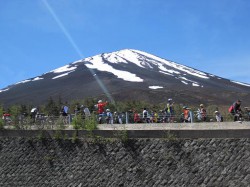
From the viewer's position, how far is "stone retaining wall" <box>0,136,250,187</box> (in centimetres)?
1566

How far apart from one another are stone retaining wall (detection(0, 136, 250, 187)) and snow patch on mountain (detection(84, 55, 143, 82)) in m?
110

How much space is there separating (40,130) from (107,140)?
10.8ft

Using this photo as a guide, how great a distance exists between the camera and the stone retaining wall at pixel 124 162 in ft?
51.4

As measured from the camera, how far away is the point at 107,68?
5940 inches

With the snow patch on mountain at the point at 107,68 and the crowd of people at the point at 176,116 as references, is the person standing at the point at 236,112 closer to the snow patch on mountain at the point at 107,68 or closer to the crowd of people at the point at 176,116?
the crowd of people at the point at 176,116

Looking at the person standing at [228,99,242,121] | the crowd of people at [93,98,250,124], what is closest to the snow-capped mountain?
the crowd of people at [93,98,250,124]

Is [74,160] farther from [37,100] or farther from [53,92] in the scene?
[53,92]

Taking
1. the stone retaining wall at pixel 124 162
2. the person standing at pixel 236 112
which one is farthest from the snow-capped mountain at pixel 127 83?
the stone retaining wall at pixel 124 162

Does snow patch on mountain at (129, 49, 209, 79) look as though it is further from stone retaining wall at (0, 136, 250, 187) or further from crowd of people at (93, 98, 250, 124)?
stone retaining wall at (0, 136, 250, 187)

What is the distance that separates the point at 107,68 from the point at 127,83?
30505 millimetres

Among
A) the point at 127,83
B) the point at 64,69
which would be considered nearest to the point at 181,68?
the point at 64,69

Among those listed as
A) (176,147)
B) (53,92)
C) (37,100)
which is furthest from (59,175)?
(53,92)

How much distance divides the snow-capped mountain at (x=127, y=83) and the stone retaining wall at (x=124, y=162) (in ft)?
250

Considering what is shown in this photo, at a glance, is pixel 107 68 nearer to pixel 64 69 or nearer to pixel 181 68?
pixel 64 69
